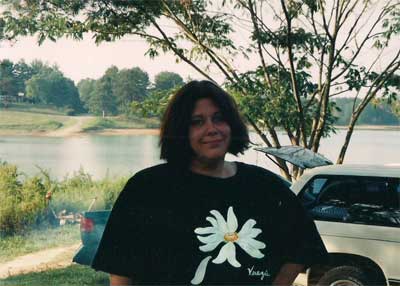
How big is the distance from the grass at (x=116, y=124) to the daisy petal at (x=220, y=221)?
1.64 meters

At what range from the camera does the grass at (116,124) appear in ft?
8.59

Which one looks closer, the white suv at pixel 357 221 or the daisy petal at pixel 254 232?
the daisy petal at pixel 254 232

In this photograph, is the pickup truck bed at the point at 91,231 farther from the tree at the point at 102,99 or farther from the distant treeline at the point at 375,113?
the distant treeline at the point at 375,113

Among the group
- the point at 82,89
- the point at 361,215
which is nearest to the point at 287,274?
the point at 361,215

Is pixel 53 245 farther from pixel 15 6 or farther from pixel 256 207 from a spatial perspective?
pixel 256 207

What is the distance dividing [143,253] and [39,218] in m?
1.88

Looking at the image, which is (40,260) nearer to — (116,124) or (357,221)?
(116,124)

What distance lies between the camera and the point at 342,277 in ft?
7.91

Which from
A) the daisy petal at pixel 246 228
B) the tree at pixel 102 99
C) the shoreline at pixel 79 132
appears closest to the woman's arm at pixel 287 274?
the daisy petal at pixel 246 228

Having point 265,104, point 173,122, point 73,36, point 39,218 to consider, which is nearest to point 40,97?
point 73,36

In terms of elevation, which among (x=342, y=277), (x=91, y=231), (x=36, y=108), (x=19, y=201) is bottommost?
(x=342, y=277)

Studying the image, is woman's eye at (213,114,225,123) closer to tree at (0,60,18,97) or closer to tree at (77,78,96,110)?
tree at (77,78,96,110)

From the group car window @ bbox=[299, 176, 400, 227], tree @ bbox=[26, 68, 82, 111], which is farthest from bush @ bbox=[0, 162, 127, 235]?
car window @ bbox=[299, 176, 400, 227]

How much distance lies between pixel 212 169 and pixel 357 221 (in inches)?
59.0
